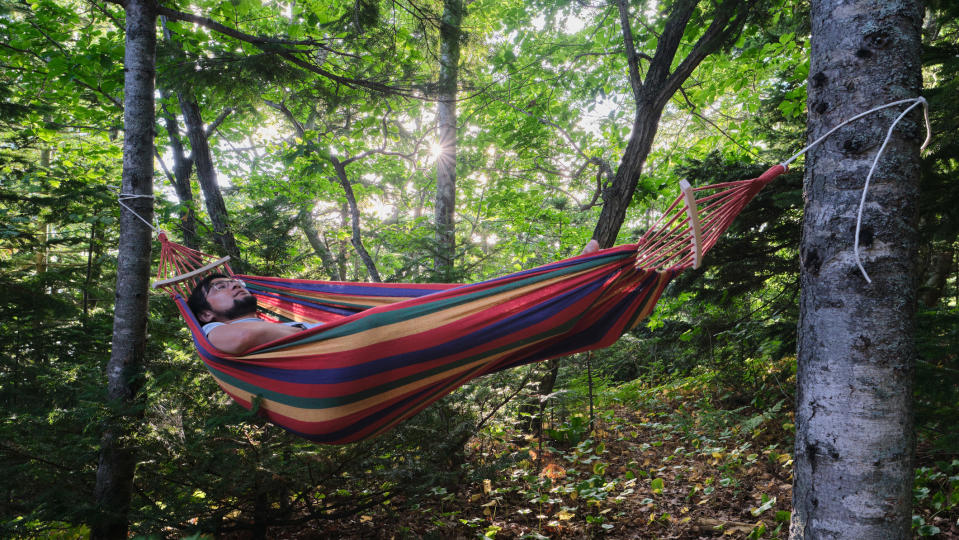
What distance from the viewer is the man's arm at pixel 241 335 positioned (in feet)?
4.56

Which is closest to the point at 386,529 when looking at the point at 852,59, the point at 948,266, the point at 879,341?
the point at 879,341

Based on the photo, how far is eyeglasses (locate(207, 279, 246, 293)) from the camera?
5.93ft

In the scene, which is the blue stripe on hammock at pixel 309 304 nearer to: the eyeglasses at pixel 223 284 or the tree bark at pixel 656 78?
the eyeglasses at pixel 223 284

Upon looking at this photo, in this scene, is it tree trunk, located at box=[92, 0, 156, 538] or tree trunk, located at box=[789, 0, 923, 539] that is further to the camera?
tree trunk, located at box=[92, 0, 156, 538]

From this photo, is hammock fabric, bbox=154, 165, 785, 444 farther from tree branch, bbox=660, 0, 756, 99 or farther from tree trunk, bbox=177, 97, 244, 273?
tree trunk, bbox=177, 97, 244, 273

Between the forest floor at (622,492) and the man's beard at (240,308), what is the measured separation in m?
1.00


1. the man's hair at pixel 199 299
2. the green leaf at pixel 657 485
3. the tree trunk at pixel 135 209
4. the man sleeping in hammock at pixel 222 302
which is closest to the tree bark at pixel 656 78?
the green leaf at pixel 657 485

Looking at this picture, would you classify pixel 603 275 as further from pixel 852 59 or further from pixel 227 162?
pixel 227 162

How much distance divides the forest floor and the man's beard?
1.00 meters

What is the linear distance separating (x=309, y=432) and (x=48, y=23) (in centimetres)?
301

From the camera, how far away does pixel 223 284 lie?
183 centimetres

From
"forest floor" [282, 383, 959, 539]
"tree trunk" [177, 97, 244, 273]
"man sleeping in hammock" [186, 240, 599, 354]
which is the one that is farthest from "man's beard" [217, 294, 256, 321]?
"tree trunk" [177, 97, 244, 273]

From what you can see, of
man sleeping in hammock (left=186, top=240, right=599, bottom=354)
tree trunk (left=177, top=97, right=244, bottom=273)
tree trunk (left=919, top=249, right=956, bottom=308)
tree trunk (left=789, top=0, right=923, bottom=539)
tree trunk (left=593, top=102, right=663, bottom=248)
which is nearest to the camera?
tree trunk (left=789, top=0, right=923, bottom=539)

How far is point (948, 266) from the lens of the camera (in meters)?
2.95
